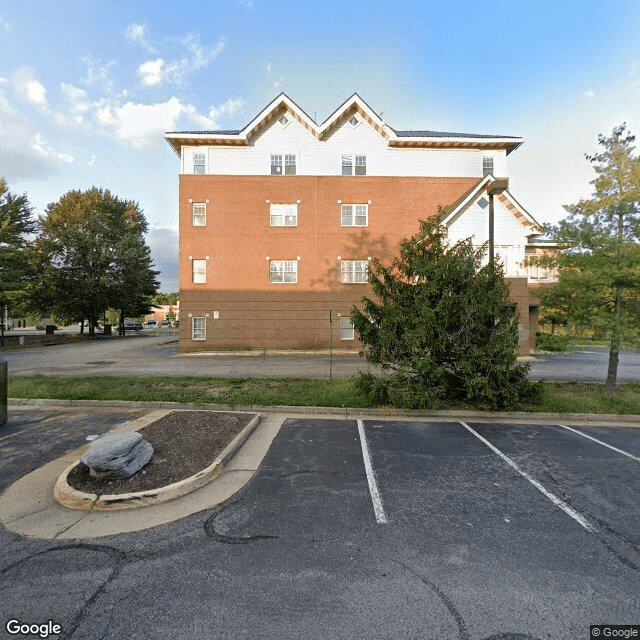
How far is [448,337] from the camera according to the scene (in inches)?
332

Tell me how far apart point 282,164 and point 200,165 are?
5.63m

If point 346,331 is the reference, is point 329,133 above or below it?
above

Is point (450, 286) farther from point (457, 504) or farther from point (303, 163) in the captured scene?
point (303, 163)

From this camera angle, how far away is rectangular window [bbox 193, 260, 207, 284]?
23031mm

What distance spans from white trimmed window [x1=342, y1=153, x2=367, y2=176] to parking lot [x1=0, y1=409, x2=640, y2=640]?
21.7m

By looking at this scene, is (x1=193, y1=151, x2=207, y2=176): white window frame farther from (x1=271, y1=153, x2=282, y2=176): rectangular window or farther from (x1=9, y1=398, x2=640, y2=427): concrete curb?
(x1=9, y1=398, x2=640, y2=427): concrete curb

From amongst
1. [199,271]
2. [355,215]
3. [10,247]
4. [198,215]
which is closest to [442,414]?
[355,215]

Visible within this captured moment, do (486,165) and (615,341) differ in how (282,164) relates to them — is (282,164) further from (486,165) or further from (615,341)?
(615,341)

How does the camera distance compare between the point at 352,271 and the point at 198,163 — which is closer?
the point at 198,163

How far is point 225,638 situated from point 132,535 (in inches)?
73.6

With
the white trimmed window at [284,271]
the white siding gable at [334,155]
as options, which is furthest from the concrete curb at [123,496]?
the white siding gable at [334,155]

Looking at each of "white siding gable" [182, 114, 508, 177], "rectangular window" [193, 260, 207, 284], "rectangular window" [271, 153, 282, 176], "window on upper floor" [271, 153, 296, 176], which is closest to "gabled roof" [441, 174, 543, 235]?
"white siding gable" [182, 114, 508, 177]

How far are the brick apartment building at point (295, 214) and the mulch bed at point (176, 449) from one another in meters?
15.3

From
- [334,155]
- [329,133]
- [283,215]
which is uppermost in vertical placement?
[329,133]
